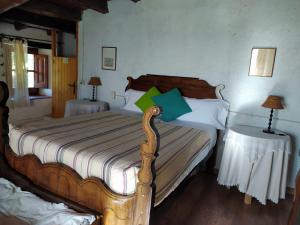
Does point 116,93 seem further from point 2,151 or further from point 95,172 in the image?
point 95,172

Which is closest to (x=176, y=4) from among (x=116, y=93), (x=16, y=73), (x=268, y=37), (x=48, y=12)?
(x=268, y=37)

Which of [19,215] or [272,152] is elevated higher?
[272,152]

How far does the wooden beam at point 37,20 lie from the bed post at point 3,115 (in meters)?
2.32

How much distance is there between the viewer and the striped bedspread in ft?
4.65

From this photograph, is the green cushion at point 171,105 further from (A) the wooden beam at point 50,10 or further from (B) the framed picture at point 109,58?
(A) the wooden beam at point 50,10

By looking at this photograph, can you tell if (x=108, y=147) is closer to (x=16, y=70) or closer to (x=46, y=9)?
(x=46, y=9)

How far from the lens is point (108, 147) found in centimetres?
168

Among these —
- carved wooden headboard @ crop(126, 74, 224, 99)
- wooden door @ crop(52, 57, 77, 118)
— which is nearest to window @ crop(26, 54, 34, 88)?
wooden door @ crop(52, 57, 77, 118)

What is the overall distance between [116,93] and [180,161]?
2.26m

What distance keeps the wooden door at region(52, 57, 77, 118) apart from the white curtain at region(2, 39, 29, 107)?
585 mm

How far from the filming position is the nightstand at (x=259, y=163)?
218cm

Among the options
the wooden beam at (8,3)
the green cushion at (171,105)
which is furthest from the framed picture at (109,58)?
the wooden beam at (8,3)

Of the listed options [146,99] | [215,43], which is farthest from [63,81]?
[215,43]

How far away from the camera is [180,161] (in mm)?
1782
